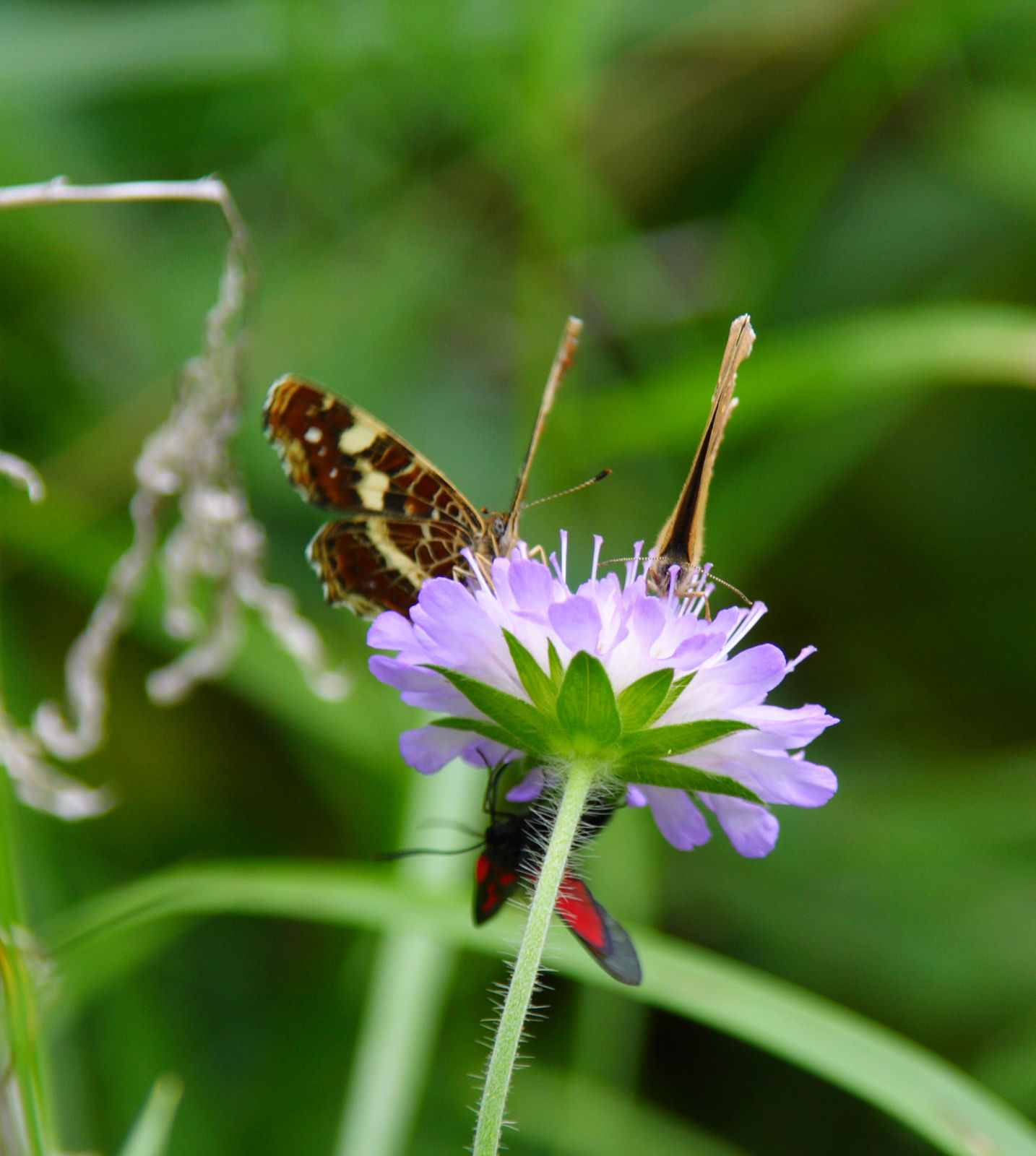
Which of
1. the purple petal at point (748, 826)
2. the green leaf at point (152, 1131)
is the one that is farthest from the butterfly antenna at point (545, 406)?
the green leaf at point (152, 1131)

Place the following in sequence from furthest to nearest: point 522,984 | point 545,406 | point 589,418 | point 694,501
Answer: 1. point 589,418
2. point 545,406
3. point 694,501
4. point 522,984

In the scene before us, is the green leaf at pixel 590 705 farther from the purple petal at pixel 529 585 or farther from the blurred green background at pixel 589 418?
the blurred green background at pixel 589 418

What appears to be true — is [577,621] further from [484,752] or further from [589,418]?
[589,418]

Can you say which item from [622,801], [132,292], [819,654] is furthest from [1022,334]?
[132,292]

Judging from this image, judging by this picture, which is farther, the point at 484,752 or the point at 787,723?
the point at 484,752

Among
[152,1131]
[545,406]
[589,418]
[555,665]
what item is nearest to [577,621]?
[555,665]

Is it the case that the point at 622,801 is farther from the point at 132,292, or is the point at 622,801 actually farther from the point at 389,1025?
the point at 132,292
